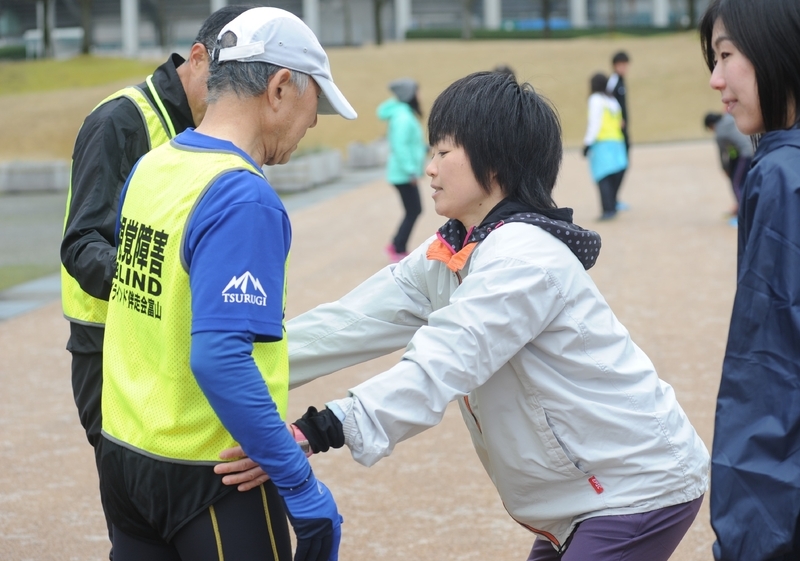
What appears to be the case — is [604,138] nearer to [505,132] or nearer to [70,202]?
[70,202]

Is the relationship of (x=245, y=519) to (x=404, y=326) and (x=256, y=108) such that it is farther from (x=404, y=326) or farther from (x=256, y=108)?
(x=256, y=108)

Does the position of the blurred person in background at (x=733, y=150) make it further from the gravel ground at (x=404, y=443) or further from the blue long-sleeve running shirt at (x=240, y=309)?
the blue long-sleeve running shirt at (x=240, y=309)

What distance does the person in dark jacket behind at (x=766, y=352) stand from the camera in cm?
183

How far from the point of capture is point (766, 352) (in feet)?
6.07

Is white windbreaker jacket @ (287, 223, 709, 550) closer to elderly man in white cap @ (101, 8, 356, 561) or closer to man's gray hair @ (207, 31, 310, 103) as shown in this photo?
elderly man in white cap @ (101, 8, 356, 561)

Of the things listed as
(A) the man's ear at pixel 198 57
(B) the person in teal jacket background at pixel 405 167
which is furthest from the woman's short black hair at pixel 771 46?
(B) the person in teal jacket background at pixel 405 167

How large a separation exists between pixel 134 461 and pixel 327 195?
50.6 ft

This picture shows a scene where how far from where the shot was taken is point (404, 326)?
261 centimetres

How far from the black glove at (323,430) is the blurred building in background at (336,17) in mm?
72468

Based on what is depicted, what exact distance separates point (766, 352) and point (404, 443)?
384cm

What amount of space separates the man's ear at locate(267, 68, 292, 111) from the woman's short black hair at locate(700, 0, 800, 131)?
885mm

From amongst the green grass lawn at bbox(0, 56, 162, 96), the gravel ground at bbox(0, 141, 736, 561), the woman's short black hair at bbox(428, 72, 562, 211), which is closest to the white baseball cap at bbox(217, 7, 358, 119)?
the woman's short black hair at bbox(428, 72, 562, 211)

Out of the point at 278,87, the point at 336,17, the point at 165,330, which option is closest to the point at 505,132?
the point at 278,87

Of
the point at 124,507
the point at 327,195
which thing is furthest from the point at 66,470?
the point at 327,195
